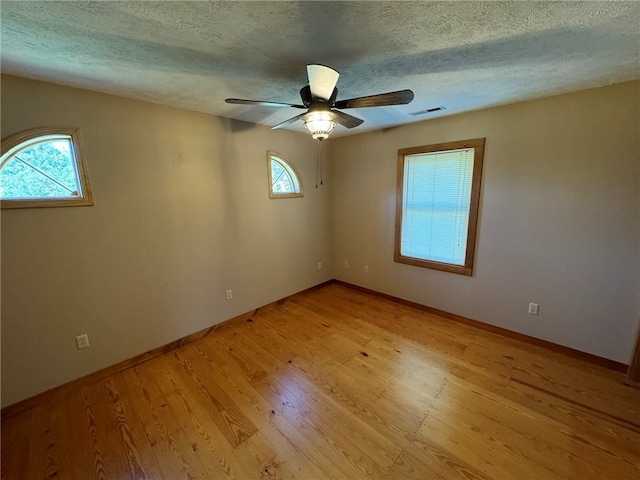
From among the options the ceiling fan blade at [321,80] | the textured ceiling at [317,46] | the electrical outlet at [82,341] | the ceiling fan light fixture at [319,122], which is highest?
the textured ceiling at [317,46]

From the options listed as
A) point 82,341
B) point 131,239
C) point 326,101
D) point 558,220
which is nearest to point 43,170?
point 131,239

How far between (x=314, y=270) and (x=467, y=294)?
84.0 inches

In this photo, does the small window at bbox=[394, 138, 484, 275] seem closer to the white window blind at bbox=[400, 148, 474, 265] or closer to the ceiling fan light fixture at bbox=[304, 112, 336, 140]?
the white window blind at bbox=[400, 148, 474, 265]

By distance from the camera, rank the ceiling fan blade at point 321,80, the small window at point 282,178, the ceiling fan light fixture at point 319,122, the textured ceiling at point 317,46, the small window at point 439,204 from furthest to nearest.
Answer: the small window at point 282,178 → the small window at point 439,204 → the ceiling fan light fixture at point 319,122 → the ceiling fan blade at point 321,80 → the textured ceiling at point 317,46

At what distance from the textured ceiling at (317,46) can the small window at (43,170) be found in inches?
16.4

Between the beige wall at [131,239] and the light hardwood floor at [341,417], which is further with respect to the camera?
the beige wall at [131,239]

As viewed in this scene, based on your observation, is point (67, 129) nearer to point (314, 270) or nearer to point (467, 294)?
point (314, 270)

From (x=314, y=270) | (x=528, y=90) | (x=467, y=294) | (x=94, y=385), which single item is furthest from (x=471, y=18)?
(x=94, y=385)

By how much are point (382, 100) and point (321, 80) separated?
1.31ft

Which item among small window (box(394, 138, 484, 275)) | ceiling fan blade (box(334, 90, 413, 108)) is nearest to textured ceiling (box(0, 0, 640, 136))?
ceiling fan blade (box(334, 90, 413, 108))

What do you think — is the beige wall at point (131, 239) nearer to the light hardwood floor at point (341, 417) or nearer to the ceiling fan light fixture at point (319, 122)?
the light hardwood floor at point (341, 417)

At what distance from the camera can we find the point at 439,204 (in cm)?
300

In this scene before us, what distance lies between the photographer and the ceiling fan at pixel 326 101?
4.44ft

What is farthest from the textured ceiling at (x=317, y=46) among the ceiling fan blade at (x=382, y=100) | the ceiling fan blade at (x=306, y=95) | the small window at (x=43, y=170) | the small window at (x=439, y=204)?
the small window at (x=439, y=204)
